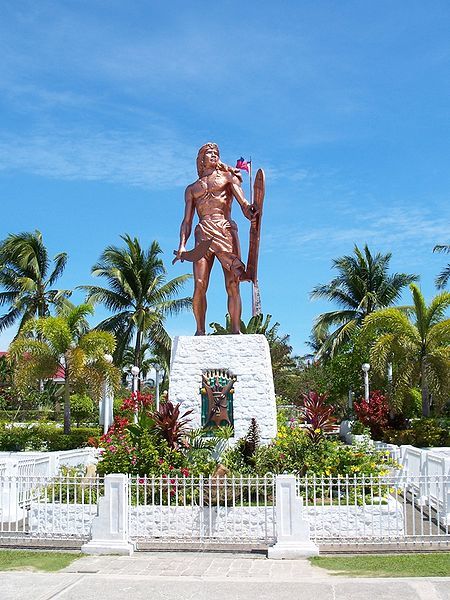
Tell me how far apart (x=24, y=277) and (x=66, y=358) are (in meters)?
12.7

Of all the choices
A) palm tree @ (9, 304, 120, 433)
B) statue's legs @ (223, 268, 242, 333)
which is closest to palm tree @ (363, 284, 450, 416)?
palm tree @ (9, 304, 120, 433)

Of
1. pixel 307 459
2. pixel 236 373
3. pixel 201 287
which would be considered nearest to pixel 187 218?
pixel 201 287

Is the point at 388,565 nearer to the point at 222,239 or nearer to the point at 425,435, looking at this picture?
the point at 222,239

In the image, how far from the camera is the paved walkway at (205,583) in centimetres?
707

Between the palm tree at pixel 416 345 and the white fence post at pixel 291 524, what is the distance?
12.8 metres

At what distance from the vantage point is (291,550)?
8.95 meters

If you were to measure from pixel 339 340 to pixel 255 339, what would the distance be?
61.9 ft

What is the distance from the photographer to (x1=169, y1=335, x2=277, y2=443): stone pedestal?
508 inches

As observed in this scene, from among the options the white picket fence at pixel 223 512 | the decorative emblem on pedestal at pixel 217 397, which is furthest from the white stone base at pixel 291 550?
the decorative emblem on pedestal at pixel 217 397

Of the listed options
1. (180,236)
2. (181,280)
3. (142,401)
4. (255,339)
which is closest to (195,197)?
(180,236)

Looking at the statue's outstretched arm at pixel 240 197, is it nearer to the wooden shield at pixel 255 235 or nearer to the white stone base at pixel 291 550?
the wooden shield at pixel 255 235

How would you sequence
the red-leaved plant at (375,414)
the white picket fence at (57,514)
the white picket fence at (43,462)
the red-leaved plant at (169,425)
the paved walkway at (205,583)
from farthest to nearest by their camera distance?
the red-leaved plant at (375,414)
the white picket fence at (43,462)
the red-leaved plant at (169,425)
the white picket fence at (57,514)
the paved walkway at (205,583)

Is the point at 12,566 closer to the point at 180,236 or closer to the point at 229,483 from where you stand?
the point at 229,483

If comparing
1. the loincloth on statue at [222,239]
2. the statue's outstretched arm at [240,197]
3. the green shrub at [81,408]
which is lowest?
the green shrub at [81,408]
